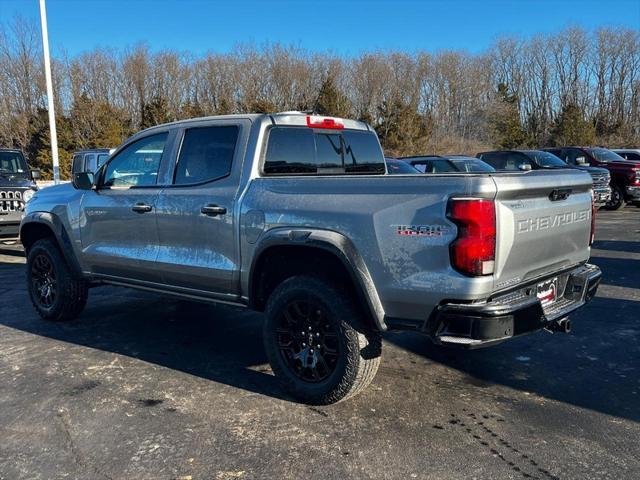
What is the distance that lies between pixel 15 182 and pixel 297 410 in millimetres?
9228

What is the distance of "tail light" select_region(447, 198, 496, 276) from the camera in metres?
3.09

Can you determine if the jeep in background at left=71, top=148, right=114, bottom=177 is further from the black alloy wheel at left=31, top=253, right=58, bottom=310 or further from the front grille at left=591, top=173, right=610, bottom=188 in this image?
the front grille at left=591, top=173, right=610, bottom=188

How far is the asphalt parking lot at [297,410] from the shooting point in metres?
3.12

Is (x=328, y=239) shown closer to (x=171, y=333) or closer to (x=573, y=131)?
(x=171, y=333)

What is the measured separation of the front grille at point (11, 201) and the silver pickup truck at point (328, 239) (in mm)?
5808

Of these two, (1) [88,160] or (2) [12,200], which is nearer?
(2) [12,200]

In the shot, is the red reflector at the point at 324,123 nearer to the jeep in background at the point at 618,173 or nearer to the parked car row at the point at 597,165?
the parked car row at the point at 597,165

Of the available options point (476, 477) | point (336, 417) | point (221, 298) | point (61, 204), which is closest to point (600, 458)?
point (476, 477)

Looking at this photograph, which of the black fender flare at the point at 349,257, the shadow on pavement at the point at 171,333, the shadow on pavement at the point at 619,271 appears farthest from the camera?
the shadow on pavement at the point at 619,271

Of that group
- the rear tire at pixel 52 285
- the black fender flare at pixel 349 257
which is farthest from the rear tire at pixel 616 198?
the black fender flare at pixel 349 257

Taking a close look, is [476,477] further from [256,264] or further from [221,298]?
[221,298]

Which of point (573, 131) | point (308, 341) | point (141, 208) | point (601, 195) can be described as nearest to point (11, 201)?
point (141, 208)

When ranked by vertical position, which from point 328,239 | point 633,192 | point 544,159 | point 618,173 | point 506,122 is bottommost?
point 633,192

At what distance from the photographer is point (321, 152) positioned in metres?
4.69
